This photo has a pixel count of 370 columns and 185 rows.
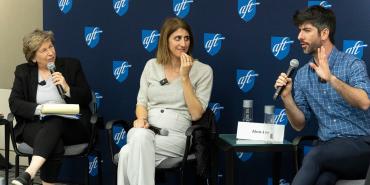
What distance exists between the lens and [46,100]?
385 cm

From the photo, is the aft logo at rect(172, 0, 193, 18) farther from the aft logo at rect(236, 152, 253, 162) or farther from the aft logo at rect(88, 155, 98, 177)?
the aft logo at rect(88, 155, 98, 177)

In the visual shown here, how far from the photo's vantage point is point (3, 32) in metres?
5.33

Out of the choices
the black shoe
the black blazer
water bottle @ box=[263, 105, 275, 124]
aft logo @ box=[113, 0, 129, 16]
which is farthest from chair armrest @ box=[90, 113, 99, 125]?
water bottle @ box=[263, 105, 275, 124]

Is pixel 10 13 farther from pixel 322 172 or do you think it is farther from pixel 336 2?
pixel 322 172

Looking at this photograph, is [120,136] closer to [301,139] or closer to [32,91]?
[32,91]

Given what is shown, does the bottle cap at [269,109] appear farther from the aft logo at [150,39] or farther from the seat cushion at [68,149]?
the seat cushion at [68,149]

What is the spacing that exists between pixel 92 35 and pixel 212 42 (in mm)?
1189

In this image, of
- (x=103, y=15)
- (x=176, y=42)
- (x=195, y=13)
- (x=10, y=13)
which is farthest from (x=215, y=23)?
(x=10, y=13)

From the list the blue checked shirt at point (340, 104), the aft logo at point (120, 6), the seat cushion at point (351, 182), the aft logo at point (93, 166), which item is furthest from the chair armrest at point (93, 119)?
the seat cushion at point (351, 182)

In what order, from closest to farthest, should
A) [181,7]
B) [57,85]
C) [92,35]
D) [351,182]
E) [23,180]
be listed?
[351,182], [23,180], [57,85], [181,7], [92,35]

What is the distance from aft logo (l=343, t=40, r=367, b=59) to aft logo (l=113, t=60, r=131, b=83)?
1.82 m

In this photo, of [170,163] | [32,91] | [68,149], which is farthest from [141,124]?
[32,91]

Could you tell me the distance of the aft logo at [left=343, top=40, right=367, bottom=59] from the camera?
11.3 ft

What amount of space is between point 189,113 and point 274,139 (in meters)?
0.63
